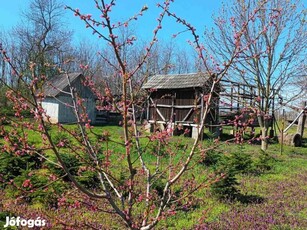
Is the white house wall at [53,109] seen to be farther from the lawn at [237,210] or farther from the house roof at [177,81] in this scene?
the lawn at [237,210]

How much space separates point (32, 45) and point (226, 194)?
94.3ft

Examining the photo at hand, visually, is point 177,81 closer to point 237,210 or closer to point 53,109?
point 53,109

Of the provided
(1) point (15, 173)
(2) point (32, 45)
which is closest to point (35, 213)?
(1) point (15, 173)

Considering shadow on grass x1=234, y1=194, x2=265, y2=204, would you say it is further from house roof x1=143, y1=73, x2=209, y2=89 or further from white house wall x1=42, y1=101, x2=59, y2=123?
white house wall x1=42, y1=101, x2=59, y2=123

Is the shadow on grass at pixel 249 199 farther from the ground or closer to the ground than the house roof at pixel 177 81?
closer to the ground

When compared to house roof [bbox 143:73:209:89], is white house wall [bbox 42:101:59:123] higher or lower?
lower

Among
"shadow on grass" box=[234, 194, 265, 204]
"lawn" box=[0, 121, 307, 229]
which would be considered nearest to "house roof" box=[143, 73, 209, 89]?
"lawn" box=[0, 121, 307, 229]

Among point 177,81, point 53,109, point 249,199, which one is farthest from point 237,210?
point 53,109

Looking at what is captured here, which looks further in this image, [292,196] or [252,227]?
[292,196]

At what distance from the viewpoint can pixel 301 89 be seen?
49.2 ft

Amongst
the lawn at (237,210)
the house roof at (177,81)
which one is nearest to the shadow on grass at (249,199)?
the lawn at (237,210)

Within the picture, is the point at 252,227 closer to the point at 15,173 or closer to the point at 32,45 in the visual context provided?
the point at 15,173

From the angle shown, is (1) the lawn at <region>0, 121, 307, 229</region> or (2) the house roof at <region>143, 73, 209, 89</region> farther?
(2) the house roof at <region>143, 73, 209, 89</region>

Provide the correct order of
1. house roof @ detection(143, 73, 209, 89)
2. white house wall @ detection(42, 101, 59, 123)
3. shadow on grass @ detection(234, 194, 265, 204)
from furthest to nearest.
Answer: white house wall @ detection(42, 101, 59, 123) < house roof @ detection(143, 73, 209, 89) < shadow on grass @ detection(234, 194, 265, 204)
